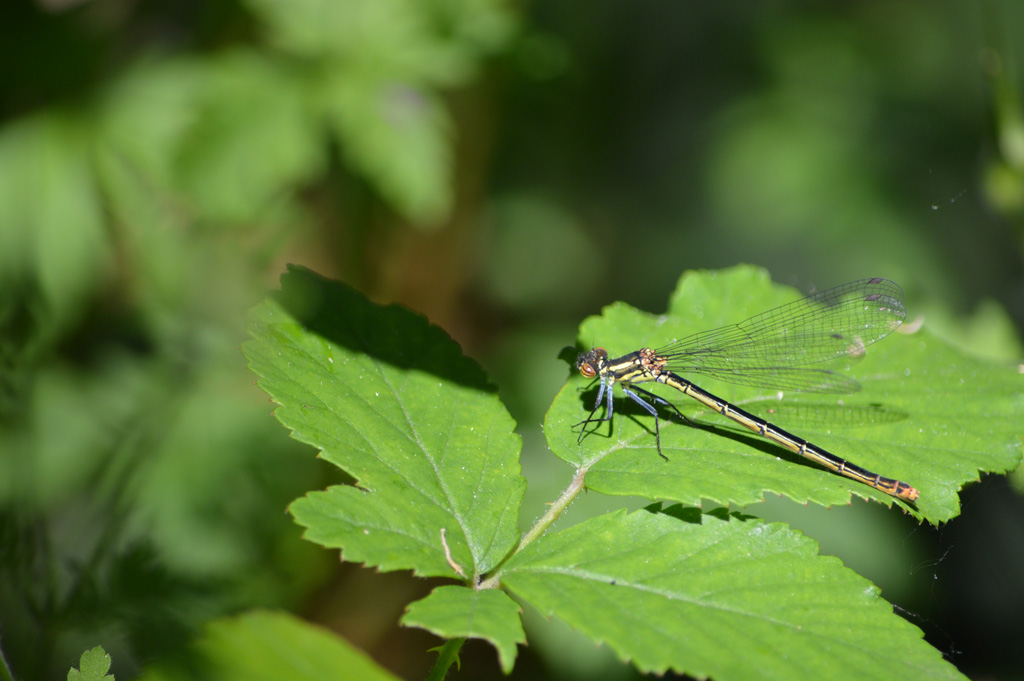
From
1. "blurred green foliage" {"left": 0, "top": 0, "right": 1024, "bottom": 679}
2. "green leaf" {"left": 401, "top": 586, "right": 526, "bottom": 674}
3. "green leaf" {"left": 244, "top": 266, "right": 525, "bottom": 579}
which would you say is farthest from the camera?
"blurred green foliage" {"left": 0, "top": 0, "right": 1024, "bottom": 679}

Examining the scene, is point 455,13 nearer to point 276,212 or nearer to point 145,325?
point 276,212

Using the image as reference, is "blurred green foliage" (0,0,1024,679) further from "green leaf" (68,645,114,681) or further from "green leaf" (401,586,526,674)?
"green leaf" (401,586,526,674)

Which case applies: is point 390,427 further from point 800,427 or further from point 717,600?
point 800,427

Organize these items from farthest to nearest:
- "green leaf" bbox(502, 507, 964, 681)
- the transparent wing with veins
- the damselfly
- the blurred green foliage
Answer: the blurred green foliage → the transparent wing with veins → the damselfly → "green leaf" bbox(502, 507, 964, 681)

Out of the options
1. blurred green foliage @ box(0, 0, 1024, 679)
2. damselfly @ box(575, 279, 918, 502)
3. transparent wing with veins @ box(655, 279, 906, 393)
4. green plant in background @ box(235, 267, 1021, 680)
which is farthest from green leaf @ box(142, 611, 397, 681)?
transparent wing with veins @ box(655, 279, 906, 393)

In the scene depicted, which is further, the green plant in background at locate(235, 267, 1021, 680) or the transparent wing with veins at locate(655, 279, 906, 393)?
the transparent wing with veins at locate(655, 279, 906, 393)

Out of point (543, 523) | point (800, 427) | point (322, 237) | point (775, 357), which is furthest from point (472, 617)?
point (322, 237)

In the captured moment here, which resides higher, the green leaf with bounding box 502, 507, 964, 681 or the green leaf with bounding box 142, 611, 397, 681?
the green leaf with bounding box 502, 507, 964, 681

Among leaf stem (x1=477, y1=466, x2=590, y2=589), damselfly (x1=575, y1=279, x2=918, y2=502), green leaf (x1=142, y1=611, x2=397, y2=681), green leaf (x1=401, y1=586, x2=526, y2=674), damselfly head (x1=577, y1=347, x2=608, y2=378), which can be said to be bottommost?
green leaf (x1=142, y1=611, x2=397, y2=681)
